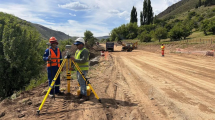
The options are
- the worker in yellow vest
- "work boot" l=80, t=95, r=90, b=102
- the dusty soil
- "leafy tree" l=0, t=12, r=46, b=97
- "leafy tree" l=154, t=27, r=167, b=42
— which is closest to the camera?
the dusty soil

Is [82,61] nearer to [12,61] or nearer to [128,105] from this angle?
[128,105]

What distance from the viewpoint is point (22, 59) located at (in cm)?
984

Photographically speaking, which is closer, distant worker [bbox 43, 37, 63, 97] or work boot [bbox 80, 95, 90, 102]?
work boot [bbox 80, 95, 90, 102]

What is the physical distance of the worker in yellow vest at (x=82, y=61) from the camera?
4.36 meters

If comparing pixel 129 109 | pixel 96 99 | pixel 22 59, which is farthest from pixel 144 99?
pixel 22 59

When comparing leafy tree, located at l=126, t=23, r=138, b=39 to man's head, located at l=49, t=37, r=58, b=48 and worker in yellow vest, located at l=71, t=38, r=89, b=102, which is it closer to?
man's head, located at l=49, t=37, r=58, b=48

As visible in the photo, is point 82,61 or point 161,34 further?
point 161,34

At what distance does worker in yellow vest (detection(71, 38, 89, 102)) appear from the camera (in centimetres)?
436

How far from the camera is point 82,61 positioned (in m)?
4.33

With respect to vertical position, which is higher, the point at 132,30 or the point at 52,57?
the point at 132,30

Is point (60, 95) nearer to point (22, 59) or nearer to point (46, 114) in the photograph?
point (46, 114)

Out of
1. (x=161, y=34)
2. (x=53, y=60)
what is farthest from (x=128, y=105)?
(x=161, y=34)

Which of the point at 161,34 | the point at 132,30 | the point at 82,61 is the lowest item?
the point at 82,61

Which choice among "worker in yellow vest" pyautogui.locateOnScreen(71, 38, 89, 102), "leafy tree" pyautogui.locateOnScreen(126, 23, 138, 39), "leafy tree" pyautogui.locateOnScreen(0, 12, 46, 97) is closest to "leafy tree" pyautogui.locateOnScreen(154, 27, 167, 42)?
"leafy tree" pyautogui.locateOnScreen(126, 23, 138, 39)
